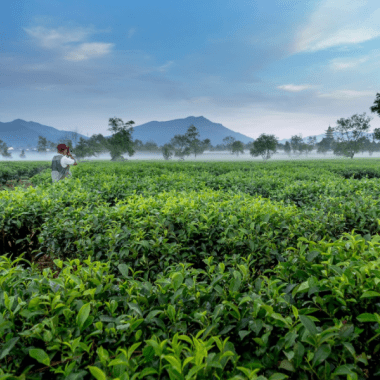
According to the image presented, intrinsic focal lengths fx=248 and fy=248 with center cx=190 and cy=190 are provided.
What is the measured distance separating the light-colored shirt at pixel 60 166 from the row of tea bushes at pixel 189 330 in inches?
316

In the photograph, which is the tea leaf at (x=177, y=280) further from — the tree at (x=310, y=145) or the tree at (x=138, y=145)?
the tree at (x=310, y=145)

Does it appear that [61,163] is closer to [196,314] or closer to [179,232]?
[179,232]

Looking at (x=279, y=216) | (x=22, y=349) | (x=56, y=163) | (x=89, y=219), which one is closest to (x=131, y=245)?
(x=89, y=219)

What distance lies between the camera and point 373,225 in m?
3.44

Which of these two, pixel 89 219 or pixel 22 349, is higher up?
pixel 89 219

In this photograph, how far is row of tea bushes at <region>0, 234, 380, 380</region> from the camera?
3.73ft

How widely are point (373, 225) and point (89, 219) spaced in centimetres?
386

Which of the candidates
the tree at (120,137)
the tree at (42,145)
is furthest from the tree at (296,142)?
the tree at (42,145)

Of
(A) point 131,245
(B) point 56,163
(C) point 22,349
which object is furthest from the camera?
(B) point 56,163

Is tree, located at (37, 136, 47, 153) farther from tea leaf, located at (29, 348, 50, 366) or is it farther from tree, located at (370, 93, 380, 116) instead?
tea leaf, located at (29, 348, 50, 366)

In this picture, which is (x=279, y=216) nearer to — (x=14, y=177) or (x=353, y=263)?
(x=353, y=263)

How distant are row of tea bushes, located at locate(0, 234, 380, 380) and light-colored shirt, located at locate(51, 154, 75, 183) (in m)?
8.02

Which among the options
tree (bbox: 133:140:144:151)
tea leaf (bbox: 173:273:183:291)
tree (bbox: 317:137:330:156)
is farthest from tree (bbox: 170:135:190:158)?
tea leaf (bbox: 173:273:183:291)

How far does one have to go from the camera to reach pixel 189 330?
1.53 m
